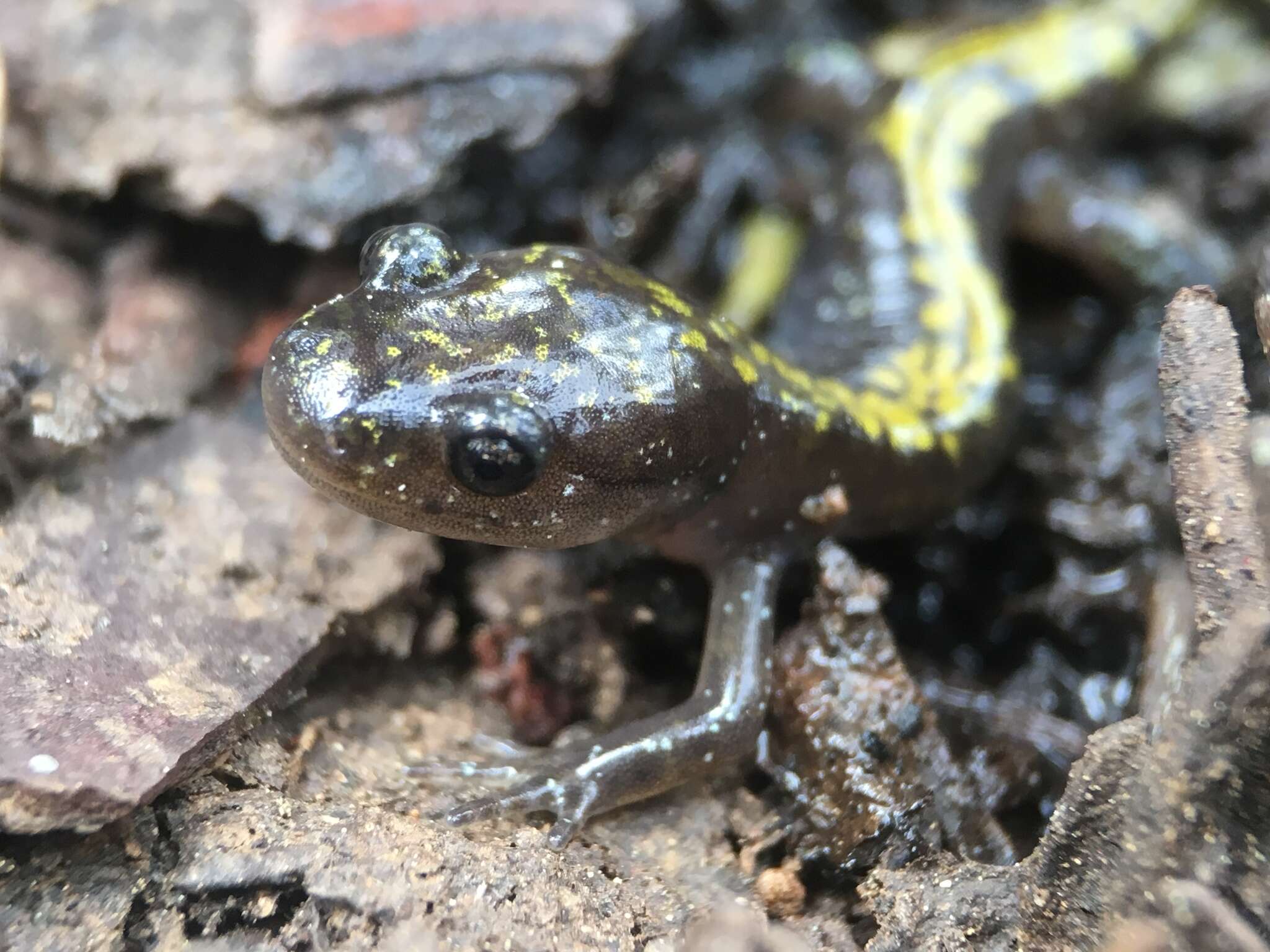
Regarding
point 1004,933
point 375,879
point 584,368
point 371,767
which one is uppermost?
point 584,368

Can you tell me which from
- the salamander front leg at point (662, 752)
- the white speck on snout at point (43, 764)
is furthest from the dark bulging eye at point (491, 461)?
the white speck on snout at point (43, 764)

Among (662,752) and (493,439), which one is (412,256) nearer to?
(493,439)

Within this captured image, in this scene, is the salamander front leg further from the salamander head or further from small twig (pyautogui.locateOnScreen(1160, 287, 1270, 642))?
small twig (pyautogui.locateOnScreen(1160, 287, 1270, 642))

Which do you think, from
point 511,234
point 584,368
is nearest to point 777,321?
point 511,234

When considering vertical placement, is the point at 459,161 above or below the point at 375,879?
above

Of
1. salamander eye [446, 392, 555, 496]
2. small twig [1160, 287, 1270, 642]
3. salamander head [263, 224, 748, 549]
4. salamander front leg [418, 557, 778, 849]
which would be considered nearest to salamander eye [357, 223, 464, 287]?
salamander head [263, 224, 748, 549]

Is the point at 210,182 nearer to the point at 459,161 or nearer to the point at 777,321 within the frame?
the point at 459,161

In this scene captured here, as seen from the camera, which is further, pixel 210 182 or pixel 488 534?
pixel 210 182

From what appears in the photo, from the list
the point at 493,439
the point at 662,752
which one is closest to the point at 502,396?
the point at 493,439
